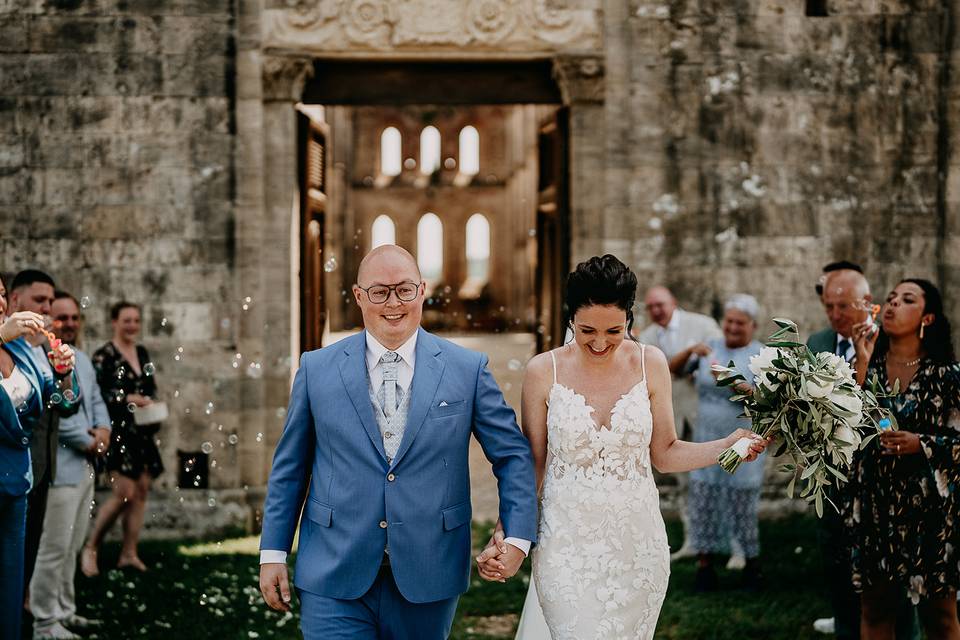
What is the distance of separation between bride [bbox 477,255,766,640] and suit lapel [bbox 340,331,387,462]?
2.40 feet

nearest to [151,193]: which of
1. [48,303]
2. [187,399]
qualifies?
[187,399]

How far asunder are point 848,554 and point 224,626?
3612mm

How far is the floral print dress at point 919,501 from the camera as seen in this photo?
17.8 feet

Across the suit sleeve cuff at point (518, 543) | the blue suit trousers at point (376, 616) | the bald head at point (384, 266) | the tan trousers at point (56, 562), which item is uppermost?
the bald head at point (384, 266)

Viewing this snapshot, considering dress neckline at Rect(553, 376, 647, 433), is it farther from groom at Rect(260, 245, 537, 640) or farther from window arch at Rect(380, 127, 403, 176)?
window arch at Rect(380, 127, 403, 176)

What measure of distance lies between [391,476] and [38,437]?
2.88m

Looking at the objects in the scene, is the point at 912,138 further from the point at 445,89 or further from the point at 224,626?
the point at 224,626

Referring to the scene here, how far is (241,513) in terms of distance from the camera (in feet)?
31.9

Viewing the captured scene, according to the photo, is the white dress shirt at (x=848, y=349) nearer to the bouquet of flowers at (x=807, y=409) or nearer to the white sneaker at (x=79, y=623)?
the bouquet of flowers at (x=807, y=409)

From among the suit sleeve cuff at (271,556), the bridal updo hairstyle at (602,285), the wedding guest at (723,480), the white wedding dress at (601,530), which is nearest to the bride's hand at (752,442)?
the white wedding dress at (601,530)

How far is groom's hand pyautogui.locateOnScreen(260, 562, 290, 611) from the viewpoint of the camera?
4008 mm

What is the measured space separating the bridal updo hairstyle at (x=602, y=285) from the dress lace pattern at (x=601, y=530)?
14.9 inches

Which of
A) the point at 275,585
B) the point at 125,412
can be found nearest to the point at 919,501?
the point at 275,585

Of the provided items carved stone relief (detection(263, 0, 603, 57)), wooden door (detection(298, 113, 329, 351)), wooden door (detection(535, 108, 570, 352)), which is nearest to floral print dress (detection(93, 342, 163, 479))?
wooden door (detection(298, 113, 329, 351))
